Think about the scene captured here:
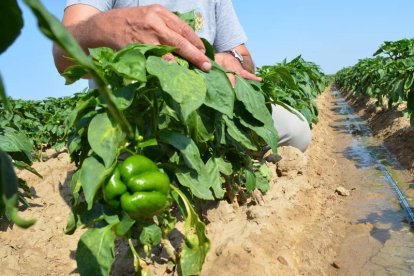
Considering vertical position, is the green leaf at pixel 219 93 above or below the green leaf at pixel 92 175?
above

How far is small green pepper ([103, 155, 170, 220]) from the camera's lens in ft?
4.16

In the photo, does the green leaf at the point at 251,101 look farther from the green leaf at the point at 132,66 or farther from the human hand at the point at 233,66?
the green leaf at the point at 132,66

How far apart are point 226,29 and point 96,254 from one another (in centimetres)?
216

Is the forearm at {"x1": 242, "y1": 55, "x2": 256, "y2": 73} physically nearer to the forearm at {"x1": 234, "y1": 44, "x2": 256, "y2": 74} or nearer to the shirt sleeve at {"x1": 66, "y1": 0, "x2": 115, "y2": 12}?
the forearm at {"x1": 234, "y1": 44, "x2": 256, "y2": 74}

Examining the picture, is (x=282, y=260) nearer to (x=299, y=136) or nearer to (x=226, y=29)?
(x=299, y=136)

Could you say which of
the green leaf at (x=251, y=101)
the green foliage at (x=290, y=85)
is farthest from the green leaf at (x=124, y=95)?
the green foliage at (x=290, y=85)

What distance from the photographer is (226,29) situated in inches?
121

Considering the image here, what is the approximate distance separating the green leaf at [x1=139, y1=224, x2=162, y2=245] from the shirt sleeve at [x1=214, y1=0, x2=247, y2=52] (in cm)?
195

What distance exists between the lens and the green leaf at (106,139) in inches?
49.9

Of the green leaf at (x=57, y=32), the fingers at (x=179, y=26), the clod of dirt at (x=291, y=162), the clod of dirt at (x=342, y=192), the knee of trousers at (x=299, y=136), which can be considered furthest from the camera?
the clod of dirt at (x=342, y=192)

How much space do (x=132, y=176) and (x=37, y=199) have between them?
248 centimetres

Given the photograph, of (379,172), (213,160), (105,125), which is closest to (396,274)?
(213,160)

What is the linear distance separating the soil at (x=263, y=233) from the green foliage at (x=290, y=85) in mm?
657

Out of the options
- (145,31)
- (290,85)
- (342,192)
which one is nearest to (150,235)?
(145,31)
